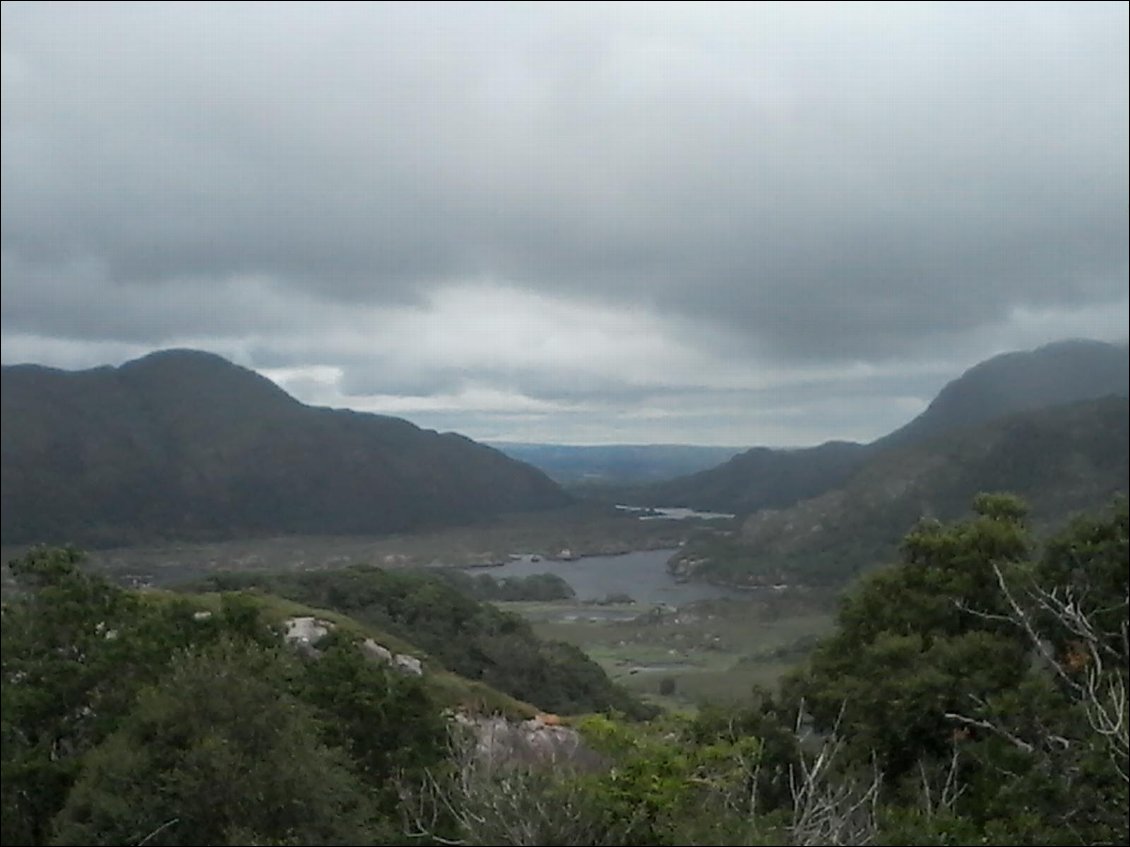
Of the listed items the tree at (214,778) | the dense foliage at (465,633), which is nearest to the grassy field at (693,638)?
the dense foliage at (465,633)

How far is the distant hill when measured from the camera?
136375 millimetres

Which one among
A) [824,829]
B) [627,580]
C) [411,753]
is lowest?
[627,580]

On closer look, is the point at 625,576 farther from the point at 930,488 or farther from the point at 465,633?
the point at 465,633

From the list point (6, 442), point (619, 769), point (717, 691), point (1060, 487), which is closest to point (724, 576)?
point (1060, 487)

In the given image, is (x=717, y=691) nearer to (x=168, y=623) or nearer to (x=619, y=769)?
(x=168, y=623)

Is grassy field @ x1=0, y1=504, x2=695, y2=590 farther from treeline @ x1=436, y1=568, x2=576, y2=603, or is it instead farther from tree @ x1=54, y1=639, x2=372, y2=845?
tree @ x1=54, y1=639, x2=372, y2=845

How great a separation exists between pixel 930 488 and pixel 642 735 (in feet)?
466

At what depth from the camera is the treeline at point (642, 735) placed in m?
12.2

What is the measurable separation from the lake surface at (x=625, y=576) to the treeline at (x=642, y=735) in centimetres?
11626

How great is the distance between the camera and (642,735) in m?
16.8

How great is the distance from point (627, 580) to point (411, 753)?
474ft

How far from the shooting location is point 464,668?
60.0m

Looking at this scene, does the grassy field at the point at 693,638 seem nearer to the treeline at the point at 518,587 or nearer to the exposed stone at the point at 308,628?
the treeline at the point at 518,587

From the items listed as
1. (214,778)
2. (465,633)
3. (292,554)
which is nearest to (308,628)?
(465,633)
